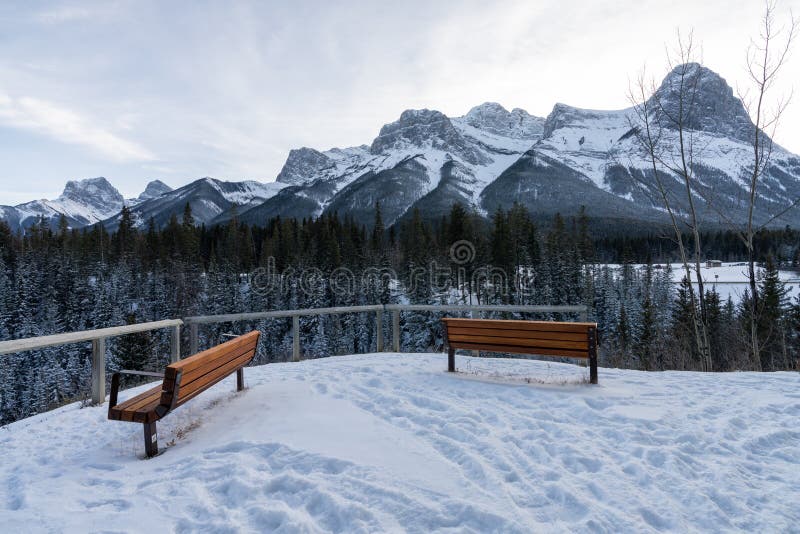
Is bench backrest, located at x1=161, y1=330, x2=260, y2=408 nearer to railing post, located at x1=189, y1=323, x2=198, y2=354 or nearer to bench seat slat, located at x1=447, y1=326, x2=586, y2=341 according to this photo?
railing post, located at x1=189, y1=323, x2=198, y2=354

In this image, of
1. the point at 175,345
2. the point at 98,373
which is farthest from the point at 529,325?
the point at 98,373

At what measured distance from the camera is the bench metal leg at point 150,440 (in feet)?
12.6

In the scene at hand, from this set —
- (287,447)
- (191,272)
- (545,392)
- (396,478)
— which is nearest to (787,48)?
(545,392)

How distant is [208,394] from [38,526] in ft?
10.7

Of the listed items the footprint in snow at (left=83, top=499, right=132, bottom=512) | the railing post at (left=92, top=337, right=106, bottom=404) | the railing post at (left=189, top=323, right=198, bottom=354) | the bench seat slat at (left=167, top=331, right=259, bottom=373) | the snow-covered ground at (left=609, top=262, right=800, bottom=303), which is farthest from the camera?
the snow-covered ground at (left=609, top=262, right=800, bottom=303)

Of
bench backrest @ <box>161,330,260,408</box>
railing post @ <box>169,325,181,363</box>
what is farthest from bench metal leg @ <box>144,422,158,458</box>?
railing post @ <box>169,325,181,363</box>

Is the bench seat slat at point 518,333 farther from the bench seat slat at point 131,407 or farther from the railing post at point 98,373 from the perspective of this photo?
the railing post at point 98,373

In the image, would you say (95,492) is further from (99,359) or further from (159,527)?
(99,359)

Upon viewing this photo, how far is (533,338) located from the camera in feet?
20.0

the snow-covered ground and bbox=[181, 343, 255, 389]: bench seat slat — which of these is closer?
bbox=[181, 343, 255, 389]: bench seat slat

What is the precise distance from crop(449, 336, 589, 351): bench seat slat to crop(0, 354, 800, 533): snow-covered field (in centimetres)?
60

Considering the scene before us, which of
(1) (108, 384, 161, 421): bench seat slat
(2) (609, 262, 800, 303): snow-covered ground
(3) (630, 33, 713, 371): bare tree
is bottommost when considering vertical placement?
(2) (609, 262, 800, 303): snow-covered ground

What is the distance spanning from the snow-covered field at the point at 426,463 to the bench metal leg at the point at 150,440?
10 cm

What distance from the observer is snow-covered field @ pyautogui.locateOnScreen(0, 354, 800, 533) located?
9.27 feet
